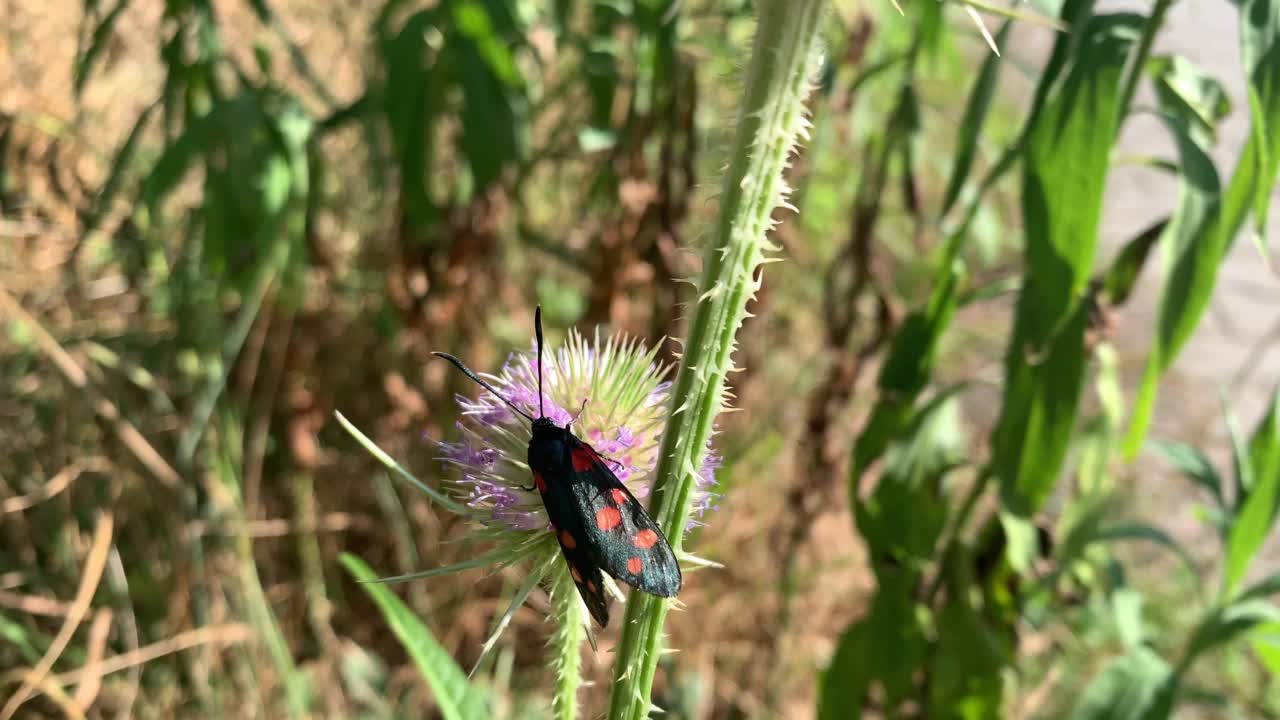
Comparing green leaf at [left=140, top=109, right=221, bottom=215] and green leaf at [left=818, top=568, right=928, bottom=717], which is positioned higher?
green leaf at [left=140, top=109, right=221, bottom=215]

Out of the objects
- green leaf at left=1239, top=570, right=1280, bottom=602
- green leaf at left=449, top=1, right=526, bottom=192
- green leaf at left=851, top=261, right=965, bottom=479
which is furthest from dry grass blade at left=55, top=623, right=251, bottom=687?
green leaf at left=1239, top=570, right=1280, bottom=602

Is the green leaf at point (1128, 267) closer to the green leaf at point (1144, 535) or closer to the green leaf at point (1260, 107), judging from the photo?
the green leaf at point (1260, 107)

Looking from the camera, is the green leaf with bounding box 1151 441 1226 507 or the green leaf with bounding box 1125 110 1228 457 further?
the green leaf with bounding box 1151 441 1226 507

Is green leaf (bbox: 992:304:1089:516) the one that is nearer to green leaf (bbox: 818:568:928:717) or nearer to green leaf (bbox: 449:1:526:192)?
green leaf (bbox: 818:568:928:717)

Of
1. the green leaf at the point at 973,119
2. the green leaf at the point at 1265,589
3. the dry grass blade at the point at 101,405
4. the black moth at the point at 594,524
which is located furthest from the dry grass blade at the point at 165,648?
the green leaf at the point at 1265,589

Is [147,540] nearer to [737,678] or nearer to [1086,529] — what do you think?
[737,678]

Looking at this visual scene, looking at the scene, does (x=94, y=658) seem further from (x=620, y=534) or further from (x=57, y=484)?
(x=620, y=534)
